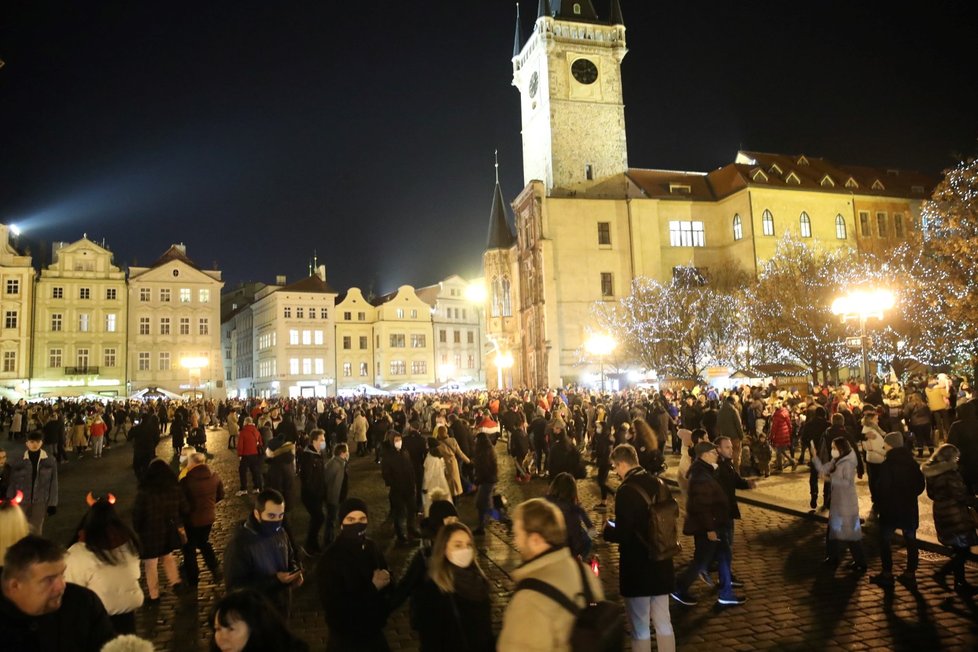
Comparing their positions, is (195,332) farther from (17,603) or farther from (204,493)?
(17,603)

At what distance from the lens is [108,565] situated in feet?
16.3

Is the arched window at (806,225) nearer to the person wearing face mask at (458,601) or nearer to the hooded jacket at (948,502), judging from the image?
the hooded jacket at (948,502)

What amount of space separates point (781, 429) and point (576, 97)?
48344 millimetres

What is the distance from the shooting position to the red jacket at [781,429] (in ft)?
54.3

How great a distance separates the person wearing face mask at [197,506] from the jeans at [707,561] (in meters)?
5.15

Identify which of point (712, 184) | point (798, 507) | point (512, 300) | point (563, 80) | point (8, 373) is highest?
point (563, 80)

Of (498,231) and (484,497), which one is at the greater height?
(498,231)

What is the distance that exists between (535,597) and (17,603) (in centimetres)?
Answer: 231

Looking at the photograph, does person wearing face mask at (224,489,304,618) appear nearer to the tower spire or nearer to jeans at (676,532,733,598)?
jeans at (676,532,733,598)

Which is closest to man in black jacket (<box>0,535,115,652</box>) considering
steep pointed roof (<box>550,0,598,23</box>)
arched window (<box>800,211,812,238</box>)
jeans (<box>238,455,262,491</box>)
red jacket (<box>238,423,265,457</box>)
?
red jacket (<box>238,423,265,457</box>)

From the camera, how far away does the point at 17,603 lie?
3.15 m

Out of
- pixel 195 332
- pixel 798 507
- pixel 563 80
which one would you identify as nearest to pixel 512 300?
pixel 563 80

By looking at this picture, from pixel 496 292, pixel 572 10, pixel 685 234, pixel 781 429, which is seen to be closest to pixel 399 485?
pixel 781 429

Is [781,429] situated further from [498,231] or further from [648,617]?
[498,231]
